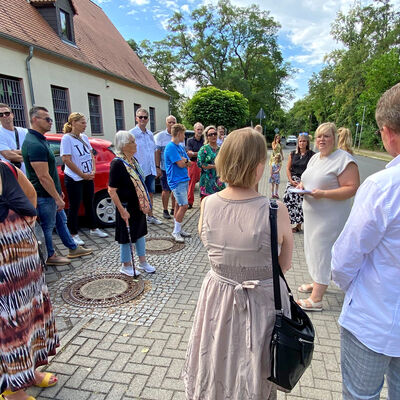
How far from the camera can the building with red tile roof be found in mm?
10305

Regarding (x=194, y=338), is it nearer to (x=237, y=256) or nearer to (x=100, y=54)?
(x=237, y=256)

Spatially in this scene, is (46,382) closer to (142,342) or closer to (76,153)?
(142,342)

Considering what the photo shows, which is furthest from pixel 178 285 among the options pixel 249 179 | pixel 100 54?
pixel 100 54

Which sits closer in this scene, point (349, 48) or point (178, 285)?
point (178, 285)

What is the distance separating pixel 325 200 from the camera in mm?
3094

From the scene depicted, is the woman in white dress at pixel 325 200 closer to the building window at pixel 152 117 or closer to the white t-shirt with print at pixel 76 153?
the white t-shirt with print at pixel 76 153

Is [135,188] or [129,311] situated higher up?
[135,188]

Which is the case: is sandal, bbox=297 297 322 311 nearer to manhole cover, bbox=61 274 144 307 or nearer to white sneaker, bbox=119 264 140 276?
manhole cover, bbox=61 274 144 307

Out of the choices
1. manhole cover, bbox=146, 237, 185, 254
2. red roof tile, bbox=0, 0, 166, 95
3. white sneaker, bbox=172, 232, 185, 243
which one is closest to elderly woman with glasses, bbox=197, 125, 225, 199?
white sneaker, bbox=172, 232, 185, 243

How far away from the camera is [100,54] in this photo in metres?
16.4

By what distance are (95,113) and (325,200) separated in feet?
48.4

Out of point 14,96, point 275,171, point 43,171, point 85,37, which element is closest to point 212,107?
point 85,37

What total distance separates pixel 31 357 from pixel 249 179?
6.21 feet

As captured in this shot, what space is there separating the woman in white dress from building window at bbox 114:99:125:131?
639 inches
